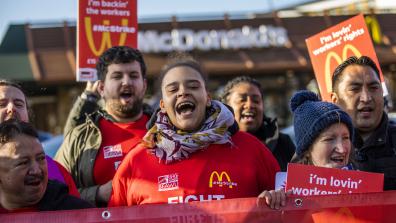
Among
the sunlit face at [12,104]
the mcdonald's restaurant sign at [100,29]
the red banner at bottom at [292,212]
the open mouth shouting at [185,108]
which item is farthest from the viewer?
the mcdonald's restaurant sign at [100,29]

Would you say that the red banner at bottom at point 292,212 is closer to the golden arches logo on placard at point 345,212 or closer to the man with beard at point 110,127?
the golden arches logo on placard at point 345,212

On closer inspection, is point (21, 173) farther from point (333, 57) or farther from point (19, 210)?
point (333, 57)

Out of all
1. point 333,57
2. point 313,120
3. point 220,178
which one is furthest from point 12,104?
point 333,57

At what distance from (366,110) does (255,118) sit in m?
1.37

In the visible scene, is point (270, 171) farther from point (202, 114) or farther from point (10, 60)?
point (10, 60)

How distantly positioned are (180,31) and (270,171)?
1593cm

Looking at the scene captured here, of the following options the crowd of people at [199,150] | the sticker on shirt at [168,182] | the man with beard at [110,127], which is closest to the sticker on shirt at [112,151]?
the man with beard at [110,127]

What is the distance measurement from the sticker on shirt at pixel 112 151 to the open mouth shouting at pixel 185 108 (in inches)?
35.9

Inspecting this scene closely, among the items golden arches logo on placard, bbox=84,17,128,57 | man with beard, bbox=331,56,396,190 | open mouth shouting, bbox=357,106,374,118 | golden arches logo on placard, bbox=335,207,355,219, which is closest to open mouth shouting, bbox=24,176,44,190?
golden arches logo on placard, bbox=335,207,355,219

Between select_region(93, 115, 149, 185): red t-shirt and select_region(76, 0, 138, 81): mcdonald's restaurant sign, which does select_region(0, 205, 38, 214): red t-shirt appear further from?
select_region(76, 0, 138, 81): mcdonald's restaurant sign

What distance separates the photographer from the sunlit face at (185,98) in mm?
3188

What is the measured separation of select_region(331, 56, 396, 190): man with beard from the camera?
3375mm

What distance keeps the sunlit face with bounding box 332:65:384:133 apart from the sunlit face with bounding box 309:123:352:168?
452mm

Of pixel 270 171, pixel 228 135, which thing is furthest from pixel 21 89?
pixel 270 171
